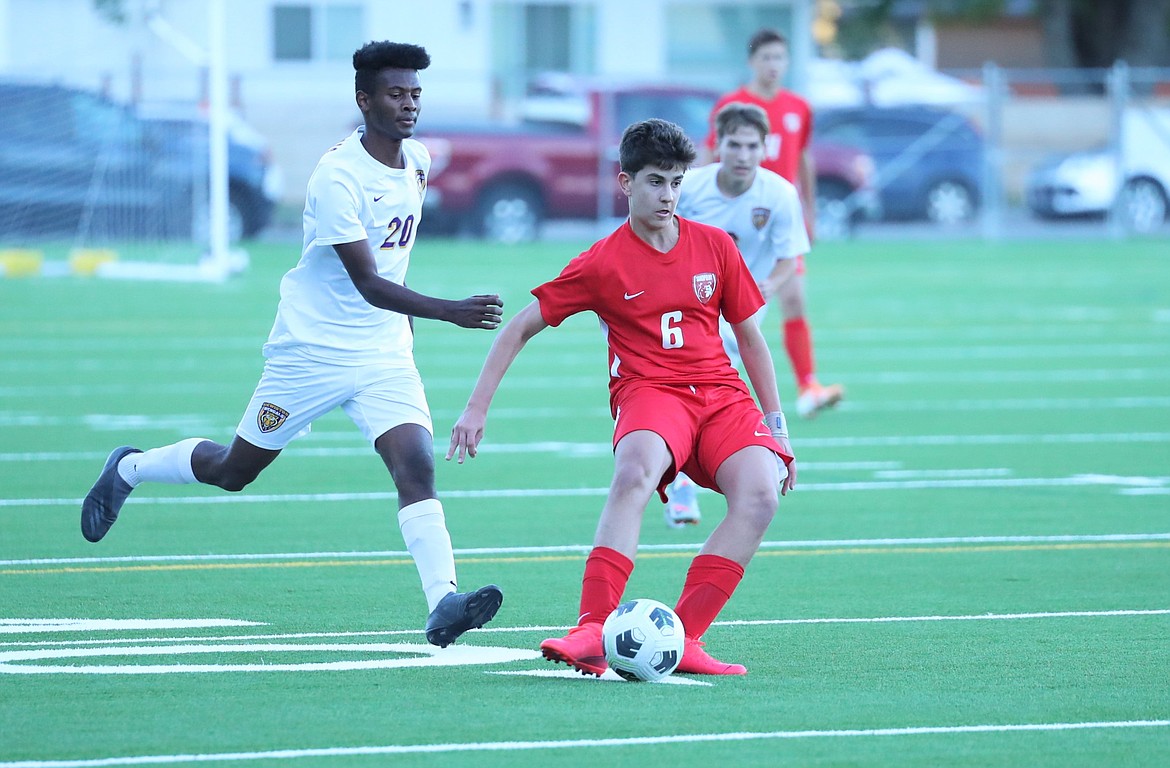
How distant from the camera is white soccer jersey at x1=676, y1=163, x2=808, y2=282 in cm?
1016

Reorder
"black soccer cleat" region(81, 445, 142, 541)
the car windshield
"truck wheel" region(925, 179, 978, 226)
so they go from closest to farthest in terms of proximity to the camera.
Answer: "black soccer cleat" region(81, 445, 142, 541) → the car windshield → "truck wheel" region(925, 179, 978, 226)

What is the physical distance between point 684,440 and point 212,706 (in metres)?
1.77

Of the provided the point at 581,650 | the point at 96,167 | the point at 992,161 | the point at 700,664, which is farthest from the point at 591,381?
the point at 992,161

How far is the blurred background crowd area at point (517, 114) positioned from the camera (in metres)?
27.8

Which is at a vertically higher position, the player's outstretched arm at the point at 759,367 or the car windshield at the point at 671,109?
the car windshield at the point at 671,109

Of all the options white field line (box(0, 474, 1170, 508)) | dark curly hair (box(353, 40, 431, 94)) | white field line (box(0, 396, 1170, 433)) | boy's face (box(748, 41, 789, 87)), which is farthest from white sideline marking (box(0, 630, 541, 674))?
boy's face (box(748, 41, 789, 87))

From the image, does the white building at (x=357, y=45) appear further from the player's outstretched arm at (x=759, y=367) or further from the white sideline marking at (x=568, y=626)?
the player's outstretched arm at (x=759, y=367)

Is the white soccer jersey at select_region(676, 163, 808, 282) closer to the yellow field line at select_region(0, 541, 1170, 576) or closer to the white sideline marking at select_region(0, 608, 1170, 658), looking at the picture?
the yellow field line at select_region(0, 541, 1170, 576)

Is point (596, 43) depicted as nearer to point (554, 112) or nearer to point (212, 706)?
point (554, 112)

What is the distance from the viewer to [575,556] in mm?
8703

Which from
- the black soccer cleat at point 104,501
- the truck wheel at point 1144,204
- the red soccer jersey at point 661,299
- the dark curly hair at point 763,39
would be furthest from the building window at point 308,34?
the red soccer jersey at point 661,299

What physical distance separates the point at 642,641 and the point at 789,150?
779cm

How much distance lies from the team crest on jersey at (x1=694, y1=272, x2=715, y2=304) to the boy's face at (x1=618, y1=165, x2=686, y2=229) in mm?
232

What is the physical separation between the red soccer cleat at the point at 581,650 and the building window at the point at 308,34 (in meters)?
34.6
